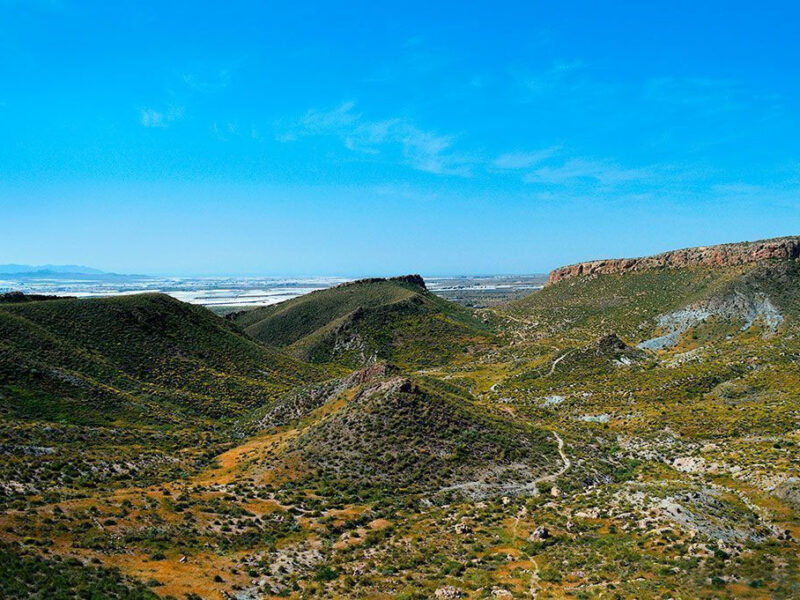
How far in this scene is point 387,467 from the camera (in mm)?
41406

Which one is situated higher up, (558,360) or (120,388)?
(120,388)

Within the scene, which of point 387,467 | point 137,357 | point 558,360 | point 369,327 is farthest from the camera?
point 369,327

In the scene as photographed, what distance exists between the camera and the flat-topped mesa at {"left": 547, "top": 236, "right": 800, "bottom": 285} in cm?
11545

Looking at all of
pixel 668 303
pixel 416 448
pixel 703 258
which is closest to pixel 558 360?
pixel 668 303

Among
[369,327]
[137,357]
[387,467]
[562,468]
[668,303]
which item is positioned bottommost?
[562,468]

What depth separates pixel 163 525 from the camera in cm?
2912

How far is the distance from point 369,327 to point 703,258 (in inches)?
3575

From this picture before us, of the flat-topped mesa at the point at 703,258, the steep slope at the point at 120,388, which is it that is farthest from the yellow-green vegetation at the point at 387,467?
the flat-topped mesa at the point at 703,258

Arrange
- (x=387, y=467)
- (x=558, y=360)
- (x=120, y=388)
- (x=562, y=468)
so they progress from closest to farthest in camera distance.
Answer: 1. (x=387, y=467)
2. (x=562, y=468)
3. (x=120, y=388)
4. (x=558, y=360)

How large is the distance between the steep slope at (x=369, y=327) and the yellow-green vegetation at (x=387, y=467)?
2309 cm

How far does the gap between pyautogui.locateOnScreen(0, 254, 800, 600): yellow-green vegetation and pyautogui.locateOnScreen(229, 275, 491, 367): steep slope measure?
23.1m

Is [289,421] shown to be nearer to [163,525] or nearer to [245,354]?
[163,525]

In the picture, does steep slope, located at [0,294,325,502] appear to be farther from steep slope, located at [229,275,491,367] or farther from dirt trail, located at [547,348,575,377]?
dirt trail, located at [547,348,575,377]

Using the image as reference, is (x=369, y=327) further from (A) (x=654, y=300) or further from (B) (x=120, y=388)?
(A) (x=654, y=300)
